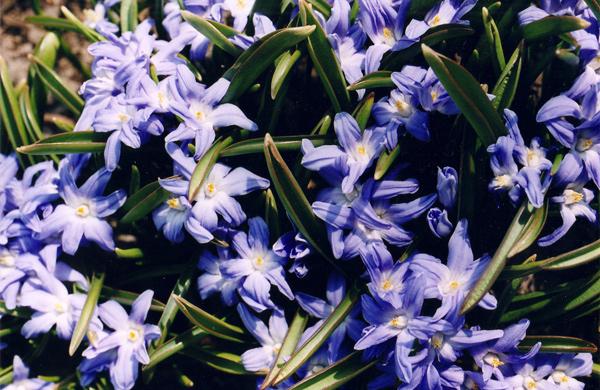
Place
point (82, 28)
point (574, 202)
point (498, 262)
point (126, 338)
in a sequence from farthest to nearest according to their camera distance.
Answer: point (82, 28) < point (126, 338) < point (574, 202) < point (498, 262)

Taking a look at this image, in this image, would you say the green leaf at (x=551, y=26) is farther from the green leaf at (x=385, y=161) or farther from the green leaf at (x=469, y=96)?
the green leaf at (x=385, y=161)

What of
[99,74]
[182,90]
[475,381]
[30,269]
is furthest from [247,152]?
[475,381]

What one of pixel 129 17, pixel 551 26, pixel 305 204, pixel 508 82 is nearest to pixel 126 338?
pixel 305 204

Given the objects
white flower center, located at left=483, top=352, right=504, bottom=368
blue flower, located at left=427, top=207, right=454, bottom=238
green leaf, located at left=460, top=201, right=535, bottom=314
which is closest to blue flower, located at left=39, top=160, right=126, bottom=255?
blue flower, located at left=427, top=207, right=454, bottom=238

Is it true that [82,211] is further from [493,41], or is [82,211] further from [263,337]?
[493,41]

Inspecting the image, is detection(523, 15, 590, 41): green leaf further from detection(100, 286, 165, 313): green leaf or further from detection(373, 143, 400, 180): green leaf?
detection(100, 286, 165, 313): green leaf

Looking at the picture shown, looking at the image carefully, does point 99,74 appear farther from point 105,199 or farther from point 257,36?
point 257,36
